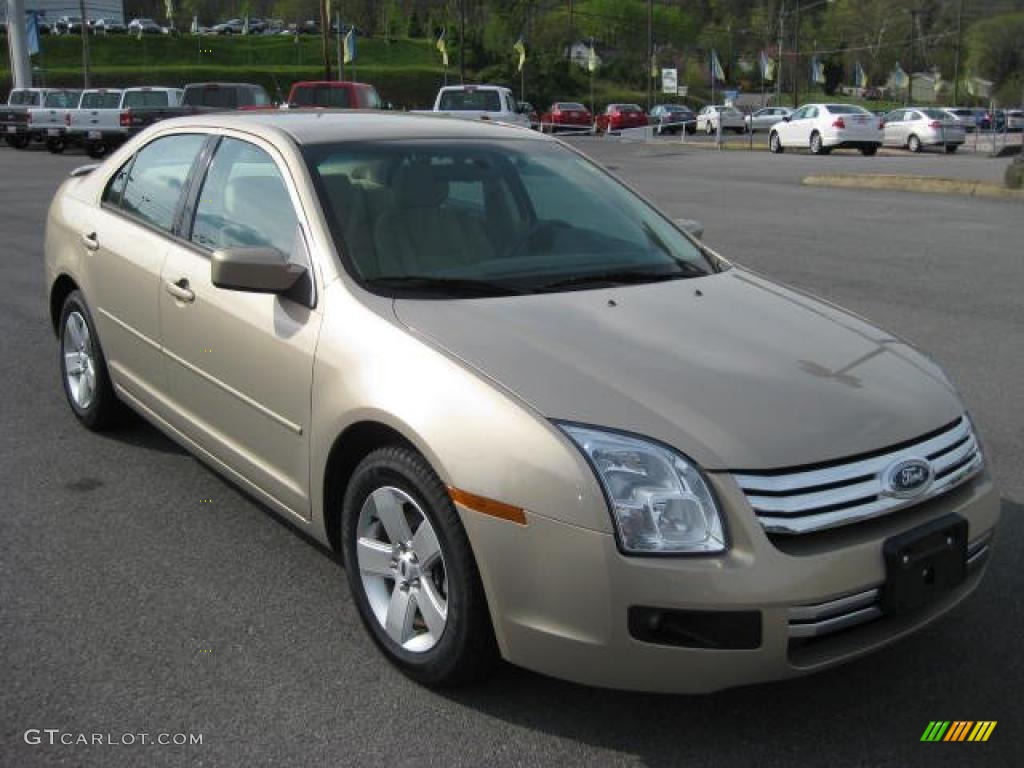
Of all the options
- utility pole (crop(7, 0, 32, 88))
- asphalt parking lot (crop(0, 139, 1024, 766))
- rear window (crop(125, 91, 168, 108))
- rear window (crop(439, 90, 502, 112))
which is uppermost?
utility pole (crop(7, 0, 32, 88))

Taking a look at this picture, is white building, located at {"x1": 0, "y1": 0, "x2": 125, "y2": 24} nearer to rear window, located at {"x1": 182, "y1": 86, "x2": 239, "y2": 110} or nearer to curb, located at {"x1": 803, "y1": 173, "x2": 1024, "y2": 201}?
rear window, located at {"x1": 182, "y1": 86, "x2": 239, "y2": 110}

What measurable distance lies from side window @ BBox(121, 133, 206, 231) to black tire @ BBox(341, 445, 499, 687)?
1.90m

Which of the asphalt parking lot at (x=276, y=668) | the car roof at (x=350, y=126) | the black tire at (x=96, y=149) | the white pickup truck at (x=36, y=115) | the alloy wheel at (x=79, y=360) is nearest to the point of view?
the asphalt parking lot at (x=276, y=668)

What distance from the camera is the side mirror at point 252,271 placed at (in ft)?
11.3

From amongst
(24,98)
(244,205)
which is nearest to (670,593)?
(244,205)

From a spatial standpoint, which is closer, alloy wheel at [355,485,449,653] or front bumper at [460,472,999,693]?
front bumper at [460,472,999,693]

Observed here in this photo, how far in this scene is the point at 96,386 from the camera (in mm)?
5270

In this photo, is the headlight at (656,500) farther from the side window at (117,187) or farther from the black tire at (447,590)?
the side window at (117,187)

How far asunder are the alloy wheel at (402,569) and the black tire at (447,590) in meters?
0.03

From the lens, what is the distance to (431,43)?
109m

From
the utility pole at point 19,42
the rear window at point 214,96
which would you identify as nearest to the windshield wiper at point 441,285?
the rear window at point 214,96

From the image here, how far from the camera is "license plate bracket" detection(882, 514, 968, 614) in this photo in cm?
274

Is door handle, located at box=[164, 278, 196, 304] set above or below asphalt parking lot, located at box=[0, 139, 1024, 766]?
above

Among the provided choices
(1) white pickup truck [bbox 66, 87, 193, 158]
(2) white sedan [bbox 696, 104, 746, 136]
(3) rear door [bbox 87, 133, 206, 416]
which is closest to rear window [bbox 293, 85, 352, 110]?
(1) white pickup truck [bbox 66, 87, 193, 158]
